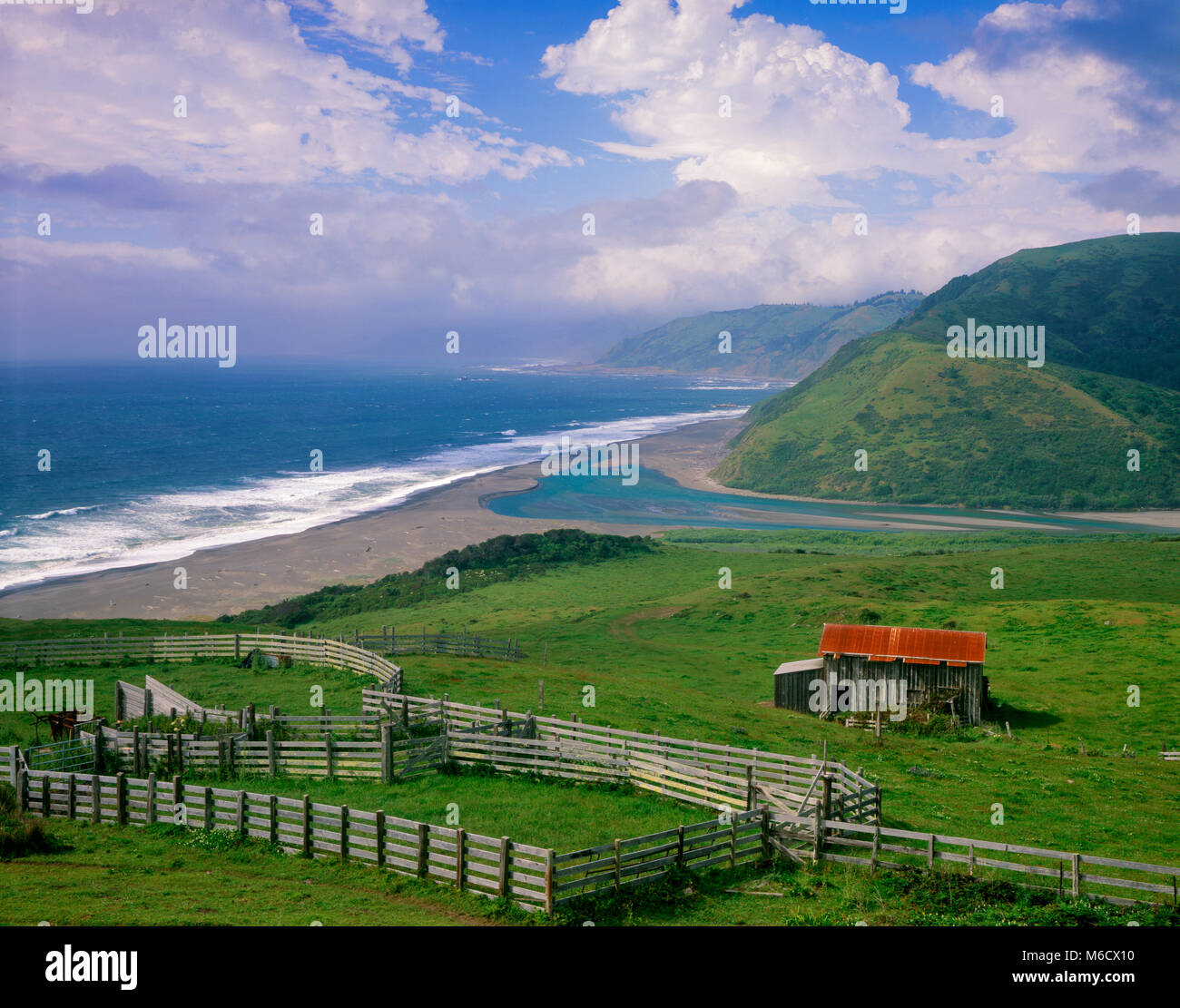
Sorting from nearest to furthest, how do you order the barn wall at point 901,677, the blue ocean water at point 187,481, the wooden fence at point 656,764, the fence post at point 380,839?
the fence post at point 380,839
the wooden fence at point 656,764
the barn wall at point 901,677
the blue ocean water at point 187,481

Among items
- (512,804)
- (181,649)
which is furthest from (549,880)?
(181,649)

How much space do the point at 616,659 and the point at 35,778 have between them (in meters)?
29.6

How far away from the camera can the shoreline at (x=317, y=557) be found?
64375mm

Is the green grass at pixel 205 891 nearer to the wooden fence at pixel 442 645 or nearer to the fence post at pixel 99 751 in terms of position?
the fence post at pixel 99 751

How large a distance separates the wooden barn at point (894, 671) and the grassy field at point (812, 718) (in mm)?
1612

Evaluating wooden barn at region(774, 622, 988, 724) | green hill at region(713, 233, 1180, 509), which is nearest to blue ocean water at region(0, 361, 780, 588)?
green hill at region(713, 233, 1180, 509)

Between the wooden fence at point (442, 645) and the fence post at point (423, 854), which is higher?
the fence post at point (423, 854)

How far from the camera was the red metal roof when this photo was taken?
1399 inches

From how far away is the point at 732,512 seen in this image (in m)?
121

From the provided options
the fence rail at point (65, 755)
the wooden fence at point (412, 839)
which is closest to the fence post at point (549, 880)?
the wooden fence at point (412, 839)

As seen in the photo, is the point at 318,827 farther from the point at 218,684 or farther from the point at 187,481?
the point at 187,481

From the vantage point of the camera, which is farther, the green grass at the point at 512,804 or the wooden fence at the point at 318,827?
the green grass at the point at 512,804

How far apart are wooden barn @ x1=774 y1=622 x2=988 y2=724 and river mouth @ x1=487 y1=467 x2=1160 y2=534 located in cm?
6866
